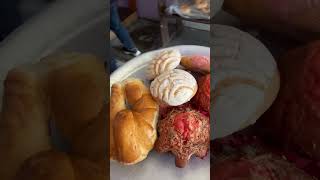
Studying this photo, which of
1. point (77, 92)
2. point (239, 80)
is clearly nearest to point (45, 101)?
point (77, 92)

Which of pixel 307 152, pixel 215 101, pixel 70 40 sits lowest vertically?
pixel 307 152

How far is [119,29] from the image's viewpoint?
0.39 metres

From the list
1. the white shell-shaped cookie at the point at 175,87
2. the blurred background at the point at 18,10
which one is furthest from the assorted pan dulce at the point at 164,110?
the blurred background at the point at 18,10

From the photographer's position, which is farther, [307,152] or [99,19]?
[307,152]

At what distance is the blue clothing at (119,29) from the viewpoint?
366 millimetres

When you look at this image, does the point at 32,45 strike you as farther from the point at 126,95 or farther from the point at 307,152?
the point at 307,152

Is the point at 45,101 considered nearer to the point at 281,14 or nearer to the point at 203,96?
the point at 203,96

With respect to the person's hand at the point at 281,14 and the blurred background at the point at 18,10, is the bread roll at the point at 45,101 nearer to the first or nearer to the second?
the blurred background at the point at 18,10

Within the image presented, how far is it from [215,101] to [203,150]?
7cm

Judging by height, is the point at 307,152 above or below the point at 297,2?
below

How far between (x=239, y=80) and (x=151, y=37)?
128 mm

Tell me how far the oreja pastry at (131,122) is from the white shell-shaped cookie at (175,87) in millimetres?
12

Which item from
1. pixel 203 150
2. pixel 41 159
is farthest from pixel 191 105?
pixel 41 159

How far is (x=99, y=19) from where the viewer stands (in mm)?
348
